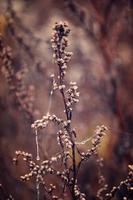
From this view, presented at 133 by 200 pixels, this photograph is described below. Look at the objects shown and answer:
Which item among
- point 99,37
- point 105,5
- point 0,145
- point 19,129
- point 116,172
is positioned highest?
point 105,5

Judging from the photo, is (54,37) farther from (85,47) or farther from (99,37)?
(85,47)

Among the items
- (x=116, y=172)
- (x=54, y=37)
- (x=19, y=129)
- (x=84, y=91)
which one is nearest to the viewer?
(x=54, y=37)

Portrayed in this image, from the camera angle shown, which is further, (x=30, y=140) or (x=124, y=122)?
(x=30, y=140)

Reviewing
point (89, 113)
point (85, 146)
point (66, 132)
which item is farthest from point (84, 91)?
point (66, 132)

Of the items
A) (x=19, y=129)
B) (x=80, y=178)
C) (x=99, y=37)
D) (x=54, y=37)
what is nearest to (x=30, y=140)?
(x=19, y=129)

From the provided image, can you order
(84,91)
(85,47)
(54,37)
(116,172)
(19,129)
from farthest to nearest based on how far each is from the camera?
(85,47) → (84,91) → (19,129) → (116,172) → (54,37)

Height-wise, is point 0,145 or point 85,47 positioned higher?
point 85,47
